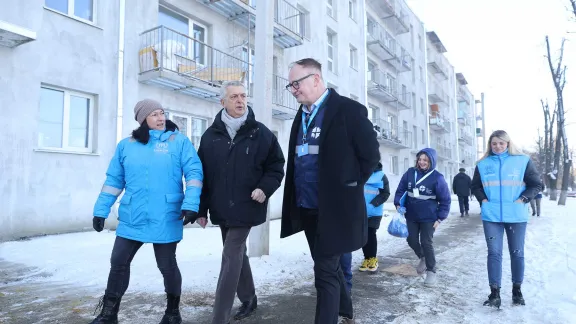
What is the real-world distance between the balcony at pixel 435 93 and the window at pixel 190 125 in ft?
92.6

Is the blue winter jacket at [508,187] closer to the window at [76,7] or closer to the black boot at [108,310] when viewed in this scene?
the black boot at [108,310]

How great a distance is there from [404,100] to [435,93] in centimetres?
1002

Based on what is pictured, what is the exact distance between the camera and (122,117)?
9125 millimetres

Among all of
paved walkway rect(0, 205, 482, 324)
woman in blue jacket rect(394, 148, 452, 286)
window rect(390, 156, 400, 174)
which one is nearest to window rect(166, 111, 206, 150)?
paved walkway rect(0, 205, 482, 324)

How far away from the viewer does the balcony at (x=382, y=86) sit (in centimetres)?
2123

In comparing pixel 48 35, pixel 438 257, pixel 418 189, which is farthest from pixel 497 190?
pixel 48 35

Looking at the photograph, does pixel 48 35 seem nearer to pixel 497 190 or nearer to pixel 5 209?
pixel 5 209

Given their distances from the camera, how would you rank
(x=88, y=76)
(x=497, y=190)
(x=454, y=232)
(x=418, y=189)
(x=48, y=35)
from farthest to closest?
(x=454, y=232) → (x=88, y=76) → (x=48, y=35) → (x=418, y=189) → (x=497, y=190)

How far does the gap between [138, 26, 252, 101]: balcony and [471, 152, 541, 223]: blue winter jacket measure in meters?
7.44

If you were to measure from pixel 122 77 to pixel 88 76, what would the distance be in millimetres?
763

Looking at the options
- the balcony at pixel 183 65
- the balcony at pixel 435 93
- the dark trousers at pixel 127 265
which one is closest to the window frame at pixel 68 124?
the balcony at pixel 183 65

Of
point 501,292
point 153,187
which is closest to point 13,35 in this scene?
point 153,187

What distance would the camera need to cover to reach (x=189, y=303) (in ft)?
12.2

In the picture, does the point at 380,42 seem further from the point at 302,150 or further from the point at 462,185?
the point at 302,150
